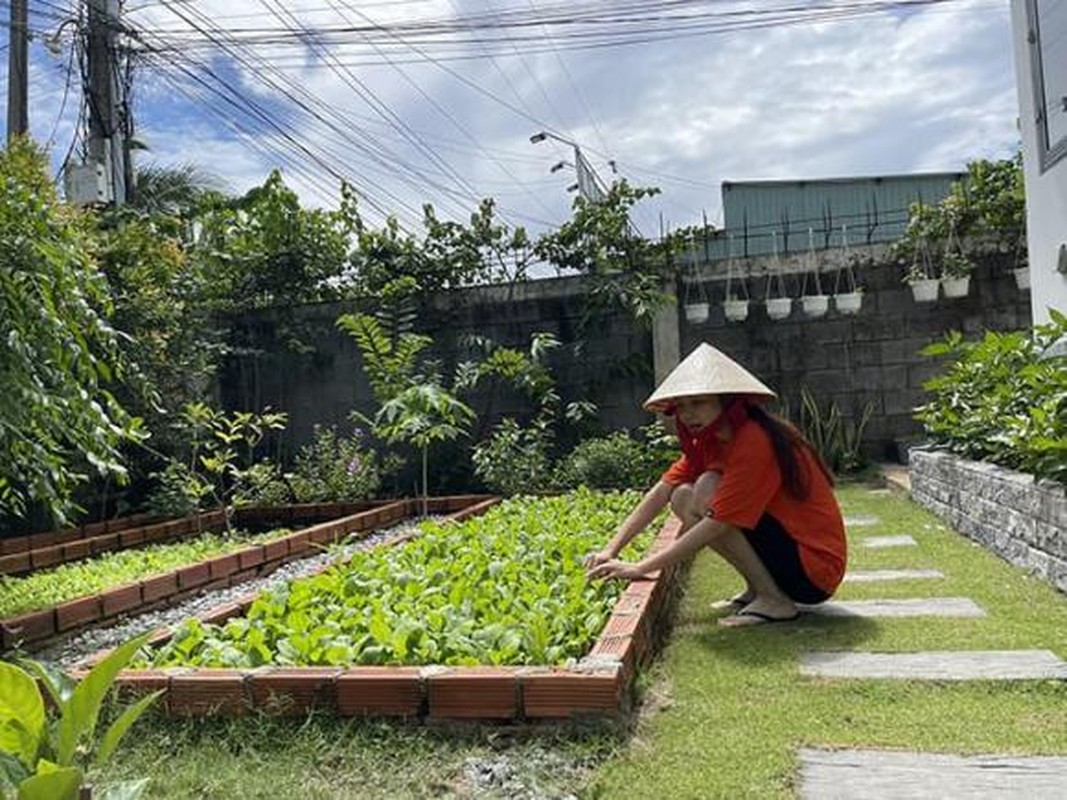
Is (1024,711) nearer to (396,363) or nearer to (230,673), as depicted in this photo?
(230,673)

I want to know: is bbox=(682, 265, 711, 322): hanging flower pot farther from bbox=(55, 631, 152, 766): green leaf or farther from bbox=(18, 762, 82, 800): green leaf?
bbox=(18, 762, 82, 800): green leaf

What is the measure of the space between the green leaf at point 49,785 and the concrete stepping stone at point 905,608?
2897 millimetres

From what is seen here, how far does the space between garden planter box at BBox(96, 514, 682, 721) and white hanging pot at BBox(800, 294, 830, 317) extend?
19.7ft

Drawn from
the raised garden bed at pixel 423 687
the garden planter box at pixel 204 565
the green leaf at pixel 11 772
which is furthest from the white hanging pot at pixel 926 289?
the green leaf at pixel 11 772

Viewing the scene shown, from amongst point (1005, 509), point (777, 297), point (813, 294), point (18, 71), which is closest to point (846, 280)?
point (813, 294)

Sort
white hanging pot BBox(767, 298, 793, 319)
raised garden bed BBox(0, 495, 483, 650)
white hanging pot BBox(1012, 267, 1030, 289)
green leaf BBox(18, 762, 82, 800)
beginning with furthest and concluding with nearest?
white hanging pot BBox(767, 298, 793, 319), white hanging pot BBox(1012, 267, 1030, 289), raised garden bed BBox(0, 495, 483, 650), green leaf BBox(18, 762, 82, 800)

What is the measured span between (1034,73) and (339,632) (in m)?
6.28

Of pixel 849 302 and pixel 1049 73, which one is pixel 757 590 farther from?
pixel 849 302

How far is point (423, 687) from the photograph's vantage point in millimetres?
2324

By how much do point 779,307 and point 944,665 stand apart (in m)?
5.65

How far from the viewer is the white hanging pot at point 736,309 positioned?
8203 mm

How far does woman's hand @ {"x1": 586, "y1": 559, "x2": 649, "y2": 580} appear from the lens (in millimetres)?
3158

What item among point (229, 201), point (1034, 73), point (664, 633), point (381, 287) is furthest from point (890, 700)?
point (229, 201)

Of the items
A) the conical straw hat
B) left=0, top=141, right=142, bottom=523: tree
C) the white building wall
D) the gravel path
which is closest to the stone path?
the conical straw hat
